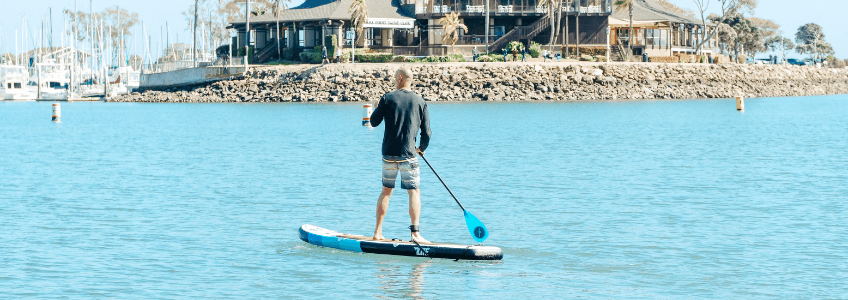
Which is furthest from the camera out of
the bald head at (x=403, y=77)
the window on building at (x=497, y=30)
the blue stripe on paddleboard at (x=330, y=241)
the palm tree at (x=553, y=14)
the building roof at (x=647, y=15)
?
the building roof at (x=647, y=15)

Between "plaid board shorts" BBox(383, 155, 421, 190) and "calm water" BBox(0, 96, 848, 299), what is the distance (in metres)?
1.08

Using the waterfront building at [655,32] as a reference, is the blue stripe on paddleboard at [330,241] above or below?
below

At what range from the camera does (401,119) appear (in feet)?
41.4

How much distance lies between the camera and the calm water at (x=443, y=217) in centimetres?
1225

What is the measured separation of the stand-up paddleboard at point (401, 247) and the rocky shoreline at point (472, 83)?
209ft

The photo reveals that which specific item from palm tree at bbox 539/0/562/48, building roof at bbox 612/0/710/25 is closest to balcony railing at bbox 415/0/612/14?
palm tree at bbox 539/0/562/48

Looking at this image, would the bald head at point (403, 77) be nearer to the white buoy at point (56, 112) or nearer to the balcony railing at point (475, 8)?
the white buoy at point (56, 112)

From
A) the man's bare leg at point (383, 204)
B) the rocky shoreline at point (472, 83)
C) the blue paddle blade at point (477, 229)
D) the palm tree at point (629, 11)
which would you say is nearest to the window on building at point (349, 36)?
the rocky shoreline at point (472, 83)

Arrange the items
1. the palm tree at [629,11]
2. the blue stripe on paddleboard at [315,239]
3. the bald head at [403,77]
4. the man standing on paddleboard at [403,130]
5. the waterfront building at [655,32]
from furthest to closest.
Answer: the waterfront building at [655,32], the palm tree at [629,11], the blue stripe on paddleboard at [315,239], the man standing on paddleboard at [403,130], the bald head at [403,77]

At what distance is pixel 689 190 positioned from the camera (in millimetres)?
21828

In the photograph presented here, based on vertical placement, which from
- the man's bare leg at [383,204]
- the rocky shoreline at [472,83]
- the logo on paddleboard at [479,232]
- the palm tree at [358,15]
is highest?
the palm tree at [358,15]

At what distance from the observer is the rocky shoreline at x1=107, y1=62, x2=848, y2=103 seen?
78875 mm

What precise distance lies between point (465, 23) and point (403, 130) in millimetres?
78590

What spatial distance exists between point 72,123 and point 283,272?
47188mm
